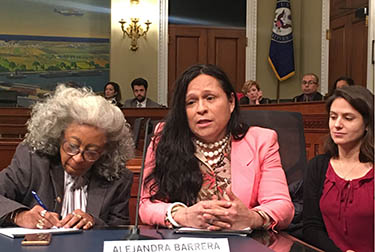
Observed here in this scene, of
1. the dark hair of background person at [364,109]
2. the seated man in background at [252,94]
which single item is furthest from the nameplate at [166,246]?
the seated man in background at [252,94]

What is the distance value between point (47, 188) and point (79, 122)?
0.26 meters

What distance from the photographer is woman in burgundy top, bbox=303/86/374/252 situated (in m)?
2.24

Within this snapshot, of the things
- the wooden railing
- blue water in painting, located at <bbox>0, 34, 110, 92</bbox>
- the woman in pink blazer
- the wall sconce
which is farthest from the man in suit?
the woman in pink blazer

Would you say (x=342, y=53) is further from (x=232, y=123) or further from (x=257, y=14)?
(x=232, y=123)

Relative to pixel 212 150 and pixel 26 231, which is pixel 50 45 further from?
pixel 26 231

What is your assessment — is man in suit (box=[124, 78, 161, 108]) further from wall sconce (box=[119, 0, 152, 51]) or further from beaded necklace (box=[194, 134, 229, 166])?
beaded necklace (box=[194, 134, 229, 166])

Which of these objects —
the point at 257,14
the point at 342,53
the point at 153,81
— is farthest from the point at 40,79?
the point at 342,53

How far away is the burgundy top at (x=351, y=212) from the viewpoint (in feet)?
7.35

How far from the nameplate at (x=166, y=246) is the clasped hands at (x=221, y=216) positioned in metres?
0.31

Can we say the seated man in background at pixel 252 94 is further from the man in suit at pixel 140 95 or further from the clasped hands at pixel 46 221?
the clasped hands at pixel 46 221

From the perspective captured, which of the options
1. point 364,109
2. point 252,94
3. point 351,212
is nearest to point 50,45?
point 252,94

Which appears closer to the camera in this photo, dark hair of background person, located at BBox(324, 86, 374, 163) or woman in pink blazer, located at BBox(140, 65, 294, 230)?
woman in pink blazer, located at BBox(140, 65, 294, 230)

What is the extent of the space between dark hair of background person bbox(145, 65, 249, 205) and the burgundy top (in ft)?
1.44

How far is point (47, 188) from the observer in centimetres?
209
